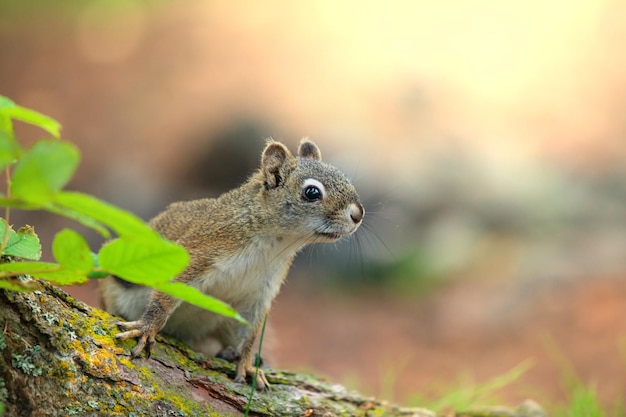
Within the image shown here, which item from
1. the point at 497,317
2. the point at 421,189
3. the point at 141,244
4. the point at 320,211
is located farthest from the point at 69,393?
the point at 421,189

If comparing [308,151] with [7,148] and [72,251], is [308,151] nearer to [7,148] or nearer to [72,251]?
[72,251]

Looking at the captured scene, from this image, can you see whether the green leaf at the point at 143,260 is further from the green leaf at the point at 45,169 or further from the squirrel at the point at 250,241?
the squirrel at the point at 250,241

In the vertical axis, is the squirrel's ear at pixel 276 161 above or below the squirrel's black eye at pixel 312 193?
above

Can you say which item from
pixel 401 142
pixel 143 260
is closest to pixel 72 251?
pixel 143 260

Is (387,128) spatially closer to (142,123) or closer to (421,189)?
(421,189)

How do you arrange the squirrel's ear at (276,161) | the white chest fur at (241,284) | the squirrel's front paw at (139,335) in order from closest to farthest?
the squirrel's front paw at (139,335) < the white chest fur at (241,284) < the squirrel's ear at (276,161)

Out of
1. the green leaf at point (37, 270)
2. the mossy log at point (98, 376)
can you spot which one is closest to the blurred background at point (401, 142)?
the mossy log at point (98, 376)

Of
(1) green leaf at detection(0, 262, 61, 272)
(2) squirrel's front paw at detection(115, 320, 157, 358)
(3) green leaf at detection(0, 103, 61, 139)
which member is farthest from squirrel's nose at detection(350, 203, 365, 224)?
(3) green leaf at detection(0, 103, 61, 139)
